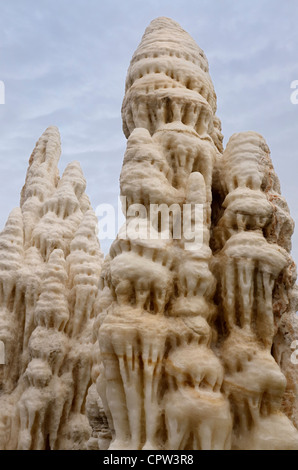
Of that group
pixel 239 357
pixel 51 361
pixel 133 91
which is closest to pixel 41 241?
pixel 51 361

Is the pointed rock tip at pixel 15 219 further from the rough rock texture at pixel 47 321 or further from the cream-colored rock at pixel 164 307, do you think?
the cream-colored rock at pixel 164 307

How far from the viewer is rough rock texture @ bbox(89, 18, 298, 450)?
5371 mm

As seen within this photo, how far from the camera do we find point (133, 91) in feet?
24.5

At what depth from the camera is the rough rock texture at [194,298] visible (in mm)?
5371

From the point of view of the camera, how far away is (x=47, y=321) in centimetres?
1012

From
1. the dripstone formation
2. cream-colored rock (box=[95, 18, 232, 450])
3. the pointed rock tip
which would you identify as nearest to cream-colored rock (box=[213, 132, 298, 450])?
the dripstone formation

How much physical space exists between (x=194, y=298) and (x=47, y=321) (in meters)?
5.49

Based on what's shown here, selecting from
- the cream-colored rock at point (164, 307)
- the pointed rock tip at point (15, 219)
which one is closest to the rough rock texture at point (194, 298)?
the cream-colored rock at point (164, 307)

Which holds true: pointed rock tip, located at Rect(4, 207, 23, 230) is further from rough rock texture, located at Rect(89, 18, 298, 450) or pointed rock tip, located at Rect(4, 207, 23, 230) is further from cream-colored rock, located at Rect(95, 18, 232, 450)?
cream-colored rock, located at Rect(95, 18, 232, 450)

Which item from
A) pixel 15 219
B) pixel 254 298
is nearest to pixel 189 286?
pixel 254 298

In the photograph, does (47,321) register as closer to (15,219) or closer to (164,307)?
(15,219)

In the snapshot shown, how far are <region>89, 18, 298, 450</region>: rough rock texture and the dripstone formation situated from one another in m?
0.02
